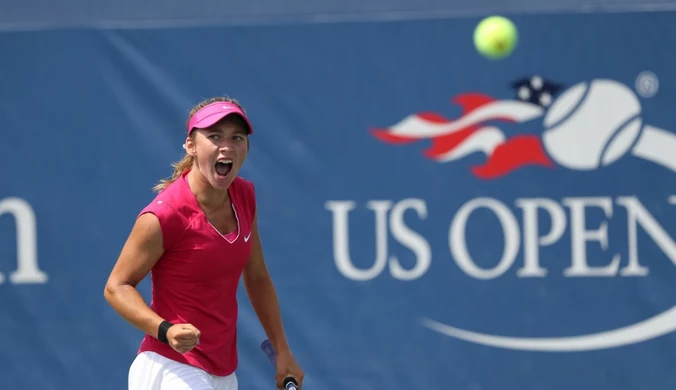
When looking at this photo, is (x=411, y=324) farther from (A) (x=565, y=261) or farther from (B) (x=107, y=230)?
(B) (x=107, y=230)

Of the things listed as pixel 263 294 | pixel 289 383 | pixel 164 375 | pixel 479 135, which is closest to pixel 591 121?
pixel 479 135

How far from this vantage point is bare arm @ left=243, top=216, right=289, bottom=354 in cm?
322

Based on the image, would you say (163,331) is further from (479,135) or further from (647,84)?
(647,84)

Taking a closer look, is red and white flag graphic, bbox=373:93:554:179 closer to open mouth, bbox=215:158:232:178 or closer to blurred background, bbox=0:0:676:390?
blurred background, bbox=0:0:676:390

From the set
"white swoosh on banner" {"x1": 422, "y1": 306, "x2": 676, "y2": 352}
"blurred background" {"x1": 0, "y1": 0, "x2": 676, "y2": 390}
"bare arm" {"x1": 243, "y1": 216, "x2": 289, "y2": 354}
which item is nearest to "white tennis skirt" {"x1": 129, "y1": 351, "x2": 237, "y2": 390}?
"bare arm" {"x1": 243, "y1": 216, "x2": 289, "y2": 354}

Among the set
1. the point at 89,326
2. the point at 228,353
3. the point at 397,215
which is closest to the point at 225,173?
the point at 228,353

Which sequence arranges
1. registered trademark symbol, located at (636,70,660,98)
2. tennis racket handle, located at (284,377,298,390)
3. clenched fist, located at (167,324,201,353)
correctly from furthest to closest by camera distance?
registered trademark symbol, located at (636,70,660,98)
tennis racket handle, located at (284,377,298,390)
clenched fist, located at (167,324,201,353)

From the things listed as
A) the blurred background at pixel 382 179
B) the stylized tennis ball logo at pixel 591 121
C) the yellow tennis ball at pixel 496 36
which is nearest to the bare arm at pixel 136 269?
the blurred background at pixel 382 179

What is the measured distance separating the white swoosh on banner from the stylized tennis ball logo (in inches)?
28.7

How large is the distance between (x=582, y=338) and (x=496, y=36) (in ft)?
4.52

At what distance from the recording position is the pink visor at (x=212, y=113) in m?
2.89

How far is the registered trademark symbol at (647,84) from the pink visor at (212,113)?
218 centimetres

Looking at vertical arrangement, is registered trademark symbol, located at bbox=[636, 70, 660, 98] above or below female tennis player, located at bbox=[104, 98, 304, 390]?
above

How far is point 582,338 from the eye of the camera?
450 centimetres
